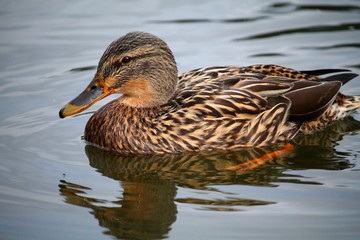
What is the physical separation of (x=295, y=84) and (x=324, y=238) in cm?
303

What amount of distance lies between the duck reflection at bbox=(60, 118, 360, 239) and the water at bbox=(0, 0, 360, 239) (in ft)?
0.07

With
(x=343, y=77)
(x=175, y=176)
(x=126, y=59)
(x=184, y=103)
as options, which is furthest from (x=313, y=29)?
(x=175, y=176)

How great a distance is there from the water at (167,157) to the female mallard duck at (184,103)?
0.80 ft

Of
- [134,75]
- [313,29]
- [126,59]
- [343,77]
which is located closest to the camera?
[126,59]

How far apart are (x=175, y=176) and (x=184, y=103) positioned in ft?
3.53

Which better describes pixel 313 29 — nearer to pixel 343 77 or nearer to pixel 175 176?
pixel 343 77

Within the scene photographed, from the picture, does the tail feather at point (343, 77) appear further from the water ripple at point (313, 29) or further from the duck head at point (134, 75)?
the water ripple at point (313, 29)

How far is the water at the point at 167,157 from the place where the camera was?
7.68 m

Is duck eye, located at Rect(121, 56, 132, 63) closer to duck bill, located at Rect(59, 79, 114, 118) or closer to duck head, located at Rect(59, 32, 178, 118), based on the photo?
duck head, located at Rect(59, 32, 178, 118)

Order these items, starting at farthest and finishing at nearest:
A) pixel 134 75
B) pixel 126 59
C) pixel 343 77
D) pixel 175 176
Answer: pixel 343 77 < pixel 134 75 < pixel 126 59 < pixel 175 176

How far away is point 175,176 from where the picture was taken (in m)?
8.95

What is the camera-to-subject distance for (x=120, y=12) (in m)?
14.5

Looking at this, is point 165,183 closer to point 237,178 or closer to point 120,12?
point 237,178

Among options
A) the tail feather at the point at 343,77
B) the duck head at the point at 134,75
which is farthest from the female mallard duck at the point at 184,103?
the tail feather at the point at 343,77
